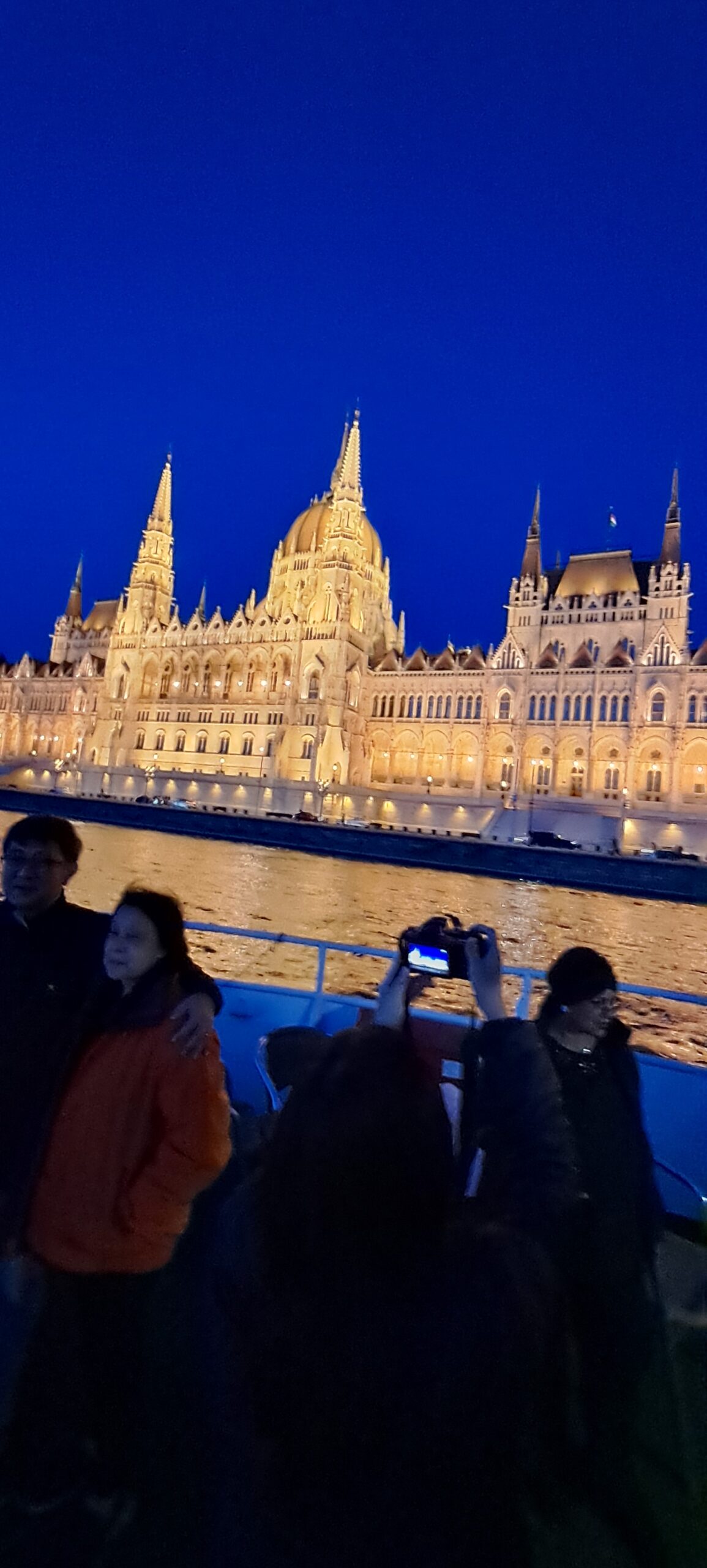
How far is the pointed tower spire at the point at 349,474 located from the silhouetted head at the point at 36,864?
5529cm

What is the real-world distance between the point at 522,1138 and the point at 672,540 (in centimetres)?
5215

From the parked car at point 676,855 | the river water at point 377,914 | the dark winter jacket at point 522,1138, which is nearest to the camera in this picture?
the dark winter jacket at point 522,1138

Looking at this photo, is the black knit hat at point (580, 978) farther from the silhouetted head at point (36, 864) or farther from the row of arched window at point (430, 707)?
the row of arched window at point (430, 707)

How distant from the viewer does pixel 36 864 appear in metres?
2.36

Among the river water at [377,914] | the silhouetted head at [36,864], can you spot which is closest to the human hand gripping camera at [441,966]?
the silhouetted head at [36,864]

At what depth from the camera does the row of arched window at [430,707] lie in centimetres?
4953

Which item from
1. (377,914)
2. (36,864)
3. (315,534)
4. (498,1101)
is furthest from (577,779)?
(498,1101)

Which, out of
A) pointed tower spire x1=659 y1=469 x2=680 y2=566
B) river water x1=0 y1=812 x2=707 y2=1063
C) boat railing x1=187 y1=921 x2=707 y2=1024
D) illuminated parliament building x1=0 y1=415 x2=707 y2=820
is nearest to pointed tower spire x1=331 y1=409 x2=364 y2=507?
illuminated parliament building x1=0 y1=415 x2=707 y2=820

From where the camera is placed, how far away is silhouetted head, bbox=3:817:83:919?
7.68 feet

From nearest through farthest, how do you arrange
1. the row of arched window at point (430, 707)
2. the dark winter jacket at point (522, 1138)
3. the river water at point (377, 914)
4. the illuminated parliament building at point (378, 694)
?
the dark winter jacket at point (522, 1138)
the river water at point (377, 914)
the illuminated parliament building at point (378, 694)
the row of arched window at point (430, 707)

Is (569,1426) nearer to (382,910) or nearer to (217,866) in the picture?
(382,910)

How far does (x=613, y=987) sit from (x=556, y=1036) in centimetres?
Answer: 20

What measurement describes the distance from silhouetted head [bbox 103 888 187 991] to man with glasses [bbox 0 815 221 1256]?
77 mm

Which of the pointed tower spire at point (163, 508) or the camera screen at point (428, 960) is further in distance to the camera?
the pointed tower spire at point (163, 508)
